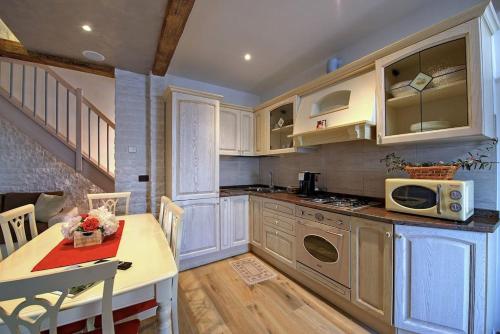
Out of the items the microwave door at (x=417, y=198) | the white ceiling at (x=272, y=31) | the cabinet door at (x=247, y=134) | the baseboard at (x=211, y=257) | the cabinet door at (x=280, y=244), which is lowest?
the baseboard at (x=211, y=257)

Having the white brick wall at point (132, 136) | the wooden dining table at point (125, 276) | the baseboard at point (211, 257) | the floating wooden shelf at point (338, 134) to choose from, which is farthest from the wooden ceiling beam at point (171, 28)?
the baseboard at point (211, 257)

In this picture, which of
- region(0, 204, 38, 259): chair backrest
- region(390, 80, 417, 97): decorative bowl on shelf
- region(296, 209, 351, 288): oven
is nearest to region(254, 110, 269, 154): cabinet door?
region(296, 209, 351, 288): oven

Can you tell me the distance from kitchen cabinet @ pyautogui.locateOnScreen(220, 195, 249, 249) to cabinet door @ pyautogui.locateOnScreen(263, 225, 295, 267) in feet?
1.21

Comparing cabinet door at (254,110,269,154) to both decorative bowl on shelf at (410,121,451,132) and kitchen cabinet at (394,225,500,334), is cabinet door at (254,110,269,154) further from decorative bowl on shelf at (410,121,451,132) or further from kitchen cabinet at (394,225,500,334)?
kitchen cabinet at (394,225,500,334)

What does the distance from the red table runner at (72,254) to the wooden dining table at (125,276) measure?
3 centimetres

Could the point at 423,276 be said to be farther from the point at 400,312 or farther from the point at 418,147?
the point at 418,147

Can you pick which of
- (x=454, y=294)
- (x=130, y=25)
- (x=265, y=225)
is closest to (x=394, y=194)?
(x=454, y=294)

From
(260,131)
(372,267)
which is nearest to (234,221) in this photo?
(260,131)

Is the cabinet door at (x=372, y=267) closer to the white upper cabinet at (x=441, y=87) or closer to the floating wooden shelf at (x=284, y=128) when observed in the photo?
the white upper cabinet at (x=441, y=87)

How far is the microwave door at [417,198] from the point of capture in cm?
138

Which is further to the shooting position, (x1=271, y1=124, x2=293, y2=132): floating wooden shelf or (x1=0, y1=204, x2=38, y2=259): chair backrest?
(x1=271, y1=124, x2=293, y2=132): floating wooden shelf

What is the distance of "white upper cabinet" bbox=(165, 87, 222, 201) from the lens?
2.43m

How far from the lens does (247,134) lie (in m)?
3.28

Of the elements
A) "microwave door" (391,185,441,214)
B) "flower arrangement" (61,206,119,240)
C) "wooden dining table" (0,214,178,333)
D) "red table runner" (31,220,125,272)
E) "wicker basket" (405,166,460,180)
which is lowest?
"wooden dining table" (0,214,178,333)
